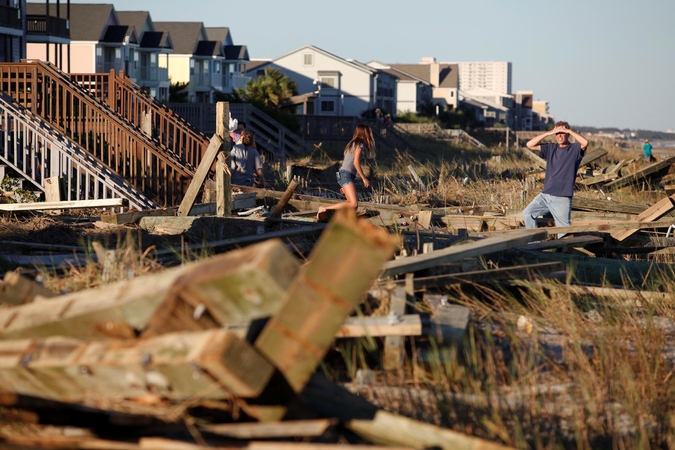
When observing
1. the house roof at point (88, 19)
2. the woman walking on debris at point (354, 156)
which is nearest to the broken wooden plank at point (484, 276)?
the woman walking on debris at point (354, 156)

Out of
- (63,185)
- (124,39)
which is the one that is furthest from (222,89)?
(63,185)

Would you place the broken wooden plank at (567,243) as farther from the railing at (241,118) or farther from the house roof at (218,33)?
the house roof at (218,33)

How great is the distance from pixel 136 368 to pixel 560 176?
824 cm

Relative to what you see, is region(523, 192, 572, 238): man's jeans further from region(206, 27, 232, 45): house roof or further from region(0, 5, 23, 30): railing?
region(206, 27, 232, 45): house roof

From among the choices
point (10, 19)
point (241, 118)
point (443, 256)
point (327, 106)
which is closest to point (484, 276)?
point (443, 256)

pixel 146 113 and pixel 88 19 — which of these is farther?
pixel 88 19

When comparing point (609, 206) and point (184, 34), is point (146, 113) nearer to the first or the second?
point (609, 206)

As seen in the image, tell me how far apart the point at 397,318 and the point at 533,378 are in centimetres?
89

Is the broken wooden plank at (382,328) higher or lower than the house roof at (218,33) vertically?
lower

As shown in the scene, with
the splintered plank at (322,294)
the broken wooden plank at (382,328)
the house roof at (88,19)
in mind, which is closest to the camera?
the splintered plank at (322,294)

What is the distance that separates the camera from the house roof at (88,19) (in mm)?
58250

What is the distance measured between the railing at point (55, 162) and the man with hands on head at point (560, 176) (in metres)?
6.56

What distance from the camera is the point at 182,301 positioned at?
3465mm

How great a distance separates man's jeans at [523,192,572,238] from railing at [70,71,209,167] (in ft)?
23.8
